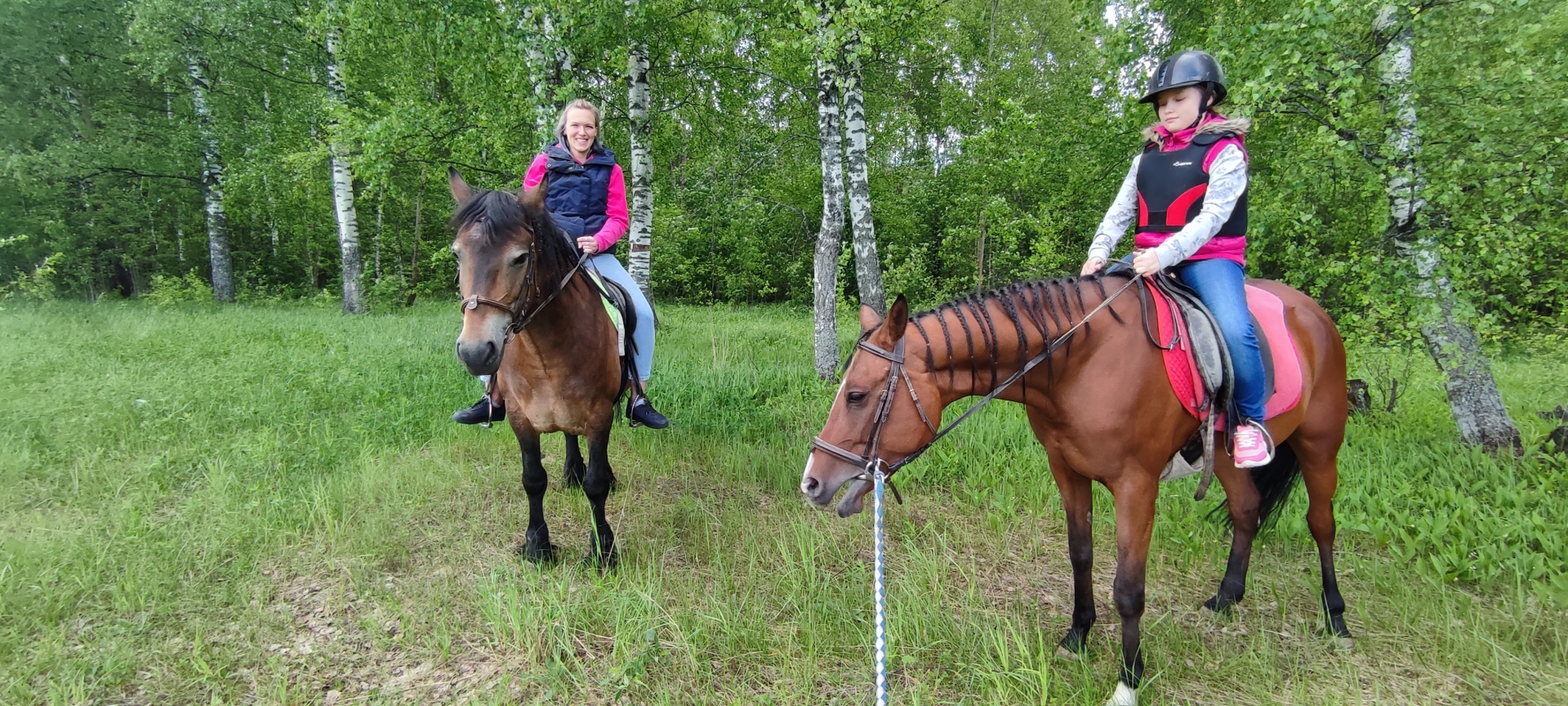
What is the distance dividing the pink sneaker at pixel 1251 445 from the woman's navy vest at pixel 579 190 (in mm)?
3913

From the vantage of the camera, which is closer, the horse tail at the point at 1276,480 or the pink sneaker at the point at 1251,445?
the pink sneaker at the point at 1251,445

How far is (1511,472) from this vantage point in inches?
164

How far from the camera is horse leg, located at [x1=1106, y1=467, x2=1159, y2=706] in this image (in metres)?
2.51

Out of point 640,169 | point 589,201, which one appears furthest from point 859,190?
point 589,201

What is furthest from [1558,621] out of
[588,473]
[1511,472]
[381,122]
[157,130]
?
[157,130]

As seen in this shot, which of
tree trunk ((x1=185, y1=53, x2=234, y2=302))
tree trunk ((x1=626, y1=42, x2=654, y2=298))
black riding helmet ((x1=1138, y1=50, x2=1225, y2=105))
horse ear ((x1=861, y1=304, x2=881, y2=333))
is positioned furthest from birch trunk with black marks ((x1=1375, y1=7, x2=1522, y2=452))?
tree trunk ((x1=185, y1=53, x2=234, y2=302))

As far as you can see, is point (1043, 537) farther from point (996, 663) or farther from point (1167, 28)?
Answer: point (1167, 28)

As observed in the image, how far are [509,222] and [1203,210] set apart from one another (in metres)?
3.08

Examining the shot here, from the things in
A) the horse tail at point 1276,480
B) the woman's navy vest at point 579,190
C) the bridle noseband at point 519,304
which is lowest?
the horse tail at point 1276,480

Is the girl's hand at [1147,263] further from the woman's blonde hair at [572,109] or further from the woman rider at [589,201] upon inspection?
the woman's blonde hair at [572,109]

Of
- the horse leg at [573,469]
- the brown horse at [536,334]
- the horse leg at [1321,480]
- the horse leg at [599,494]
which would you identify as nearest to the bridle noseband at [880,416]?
the brown horse at [536,334]

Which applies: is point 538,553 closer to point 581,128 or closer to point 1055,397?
point 581,128

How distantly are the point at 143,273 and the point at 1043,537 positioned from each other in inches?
1077

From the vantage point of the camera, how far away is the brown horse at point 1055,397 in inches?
91.7
